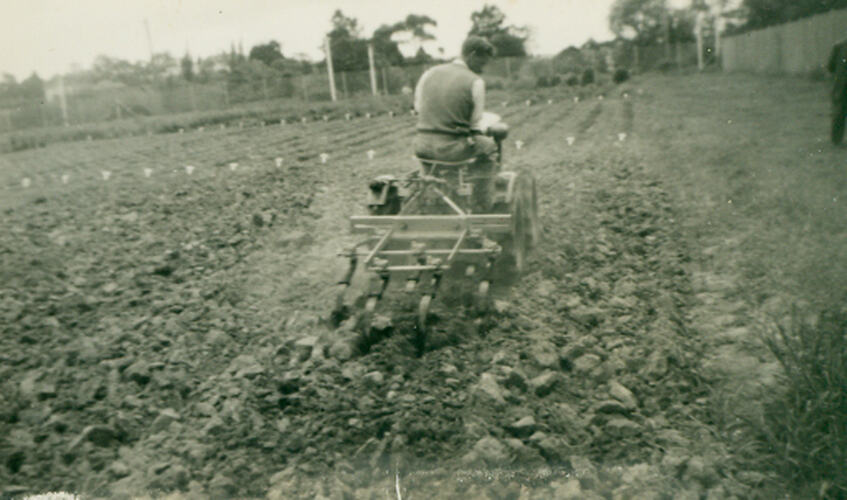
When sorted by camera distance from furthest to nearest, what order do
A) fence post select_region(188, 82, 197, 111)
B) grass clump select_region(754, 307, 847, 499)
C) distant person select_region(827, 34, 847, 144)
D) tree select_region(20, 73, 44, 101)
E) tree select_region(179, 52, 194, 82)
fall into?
fence post select_region(188, 82, 197, 111)
tree select_region(179, 52, 194, 82)
distant person select_region(827, 34, 847, 144)
tree select_region(20, 73, 44, 101)
grass clump select_region(754, 307, 847, 499)

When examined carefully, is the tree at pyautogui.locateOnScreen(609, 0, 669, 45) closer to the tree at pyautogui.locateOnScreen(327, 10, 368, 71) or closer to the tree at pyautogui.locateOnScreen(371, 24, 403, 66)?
the tree at pyautogui.locateOnScreen(371, 24, 403, 66)

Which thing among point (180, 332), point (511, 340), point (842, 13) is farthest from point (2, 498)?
point (842, 13)

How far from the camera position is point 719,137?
888 cm

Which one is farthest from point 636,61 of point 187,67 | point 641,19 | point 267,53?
point 187,67

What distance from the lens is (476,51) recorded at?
4.88 metres

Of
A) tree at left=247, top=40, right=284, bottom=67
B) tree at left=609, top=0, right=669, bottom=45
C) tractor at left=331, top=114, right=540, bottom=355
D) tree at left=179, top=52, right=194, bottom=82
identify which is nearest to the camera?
tractor at left=331, top=114, right=540, bottom=355

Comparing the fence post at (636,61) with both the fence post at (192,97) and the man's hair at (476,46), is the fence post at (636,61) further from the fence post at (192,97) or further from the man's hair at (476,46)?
the man's hair at (476,46)

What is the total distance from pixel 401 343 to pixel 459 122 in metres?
1.76

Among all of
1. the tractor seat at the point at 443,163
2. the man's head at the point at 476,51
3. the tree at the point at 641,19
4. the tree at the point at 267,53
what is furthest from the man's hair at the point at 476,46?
the tree at the point at 641,19

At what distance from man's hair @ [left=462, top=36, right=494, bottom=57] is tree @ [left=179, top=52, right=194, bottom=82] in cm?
379

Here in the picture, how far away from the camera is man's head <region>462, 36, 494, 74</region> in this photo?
15.9 ft

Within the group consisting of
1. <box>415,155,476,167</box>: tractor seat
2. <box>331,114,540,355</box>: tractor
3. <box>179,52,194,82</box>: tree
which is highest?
<box>179,52,194,82</box>: tree

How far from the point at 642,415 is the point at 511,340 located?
3.30 feet

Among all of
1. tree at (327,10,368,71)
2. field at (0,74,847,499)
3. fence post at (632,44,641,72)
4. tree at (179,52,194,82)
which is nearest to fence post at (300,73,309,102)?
tree at (327,10,368,71)
